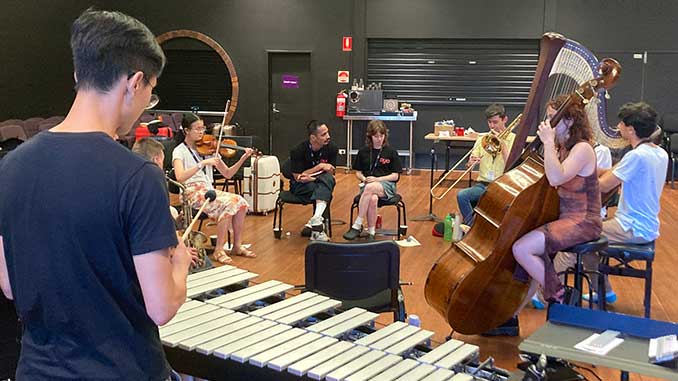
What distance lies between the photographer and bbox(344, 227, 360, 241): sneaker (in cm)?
701

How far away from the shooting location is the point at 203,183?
6.16 m

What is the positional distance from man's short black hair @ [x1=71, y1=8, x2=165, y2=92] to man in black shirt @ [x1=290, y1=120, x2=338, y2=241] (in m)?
5.43

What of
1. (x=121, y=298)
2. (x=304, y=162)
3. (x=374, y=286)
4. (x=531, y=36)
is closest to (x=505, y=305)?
(x=374, y=286)

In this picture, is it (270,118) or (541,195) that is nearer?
(541,195)

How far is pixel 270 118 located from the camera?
42.0 ft

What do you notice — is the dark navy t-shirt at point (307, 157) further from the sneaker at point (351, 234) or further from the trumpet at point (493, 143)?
the trumpet at point (493, 143)

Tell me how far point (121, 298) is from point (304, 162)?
5.63 meters

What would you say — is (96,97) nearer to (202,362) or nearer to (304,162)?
(202,362)

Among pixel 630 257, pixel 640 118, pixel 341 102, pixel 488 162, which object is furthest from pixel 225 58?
pixel 630 257

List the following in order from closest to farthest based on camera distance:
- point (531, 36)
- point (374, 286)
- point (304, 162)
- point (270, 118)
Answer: point (374, 286) → point (304, 162) → point (531, 36) → point (270, 118)

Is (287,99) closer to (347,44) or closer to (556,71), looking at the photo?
(347,44)

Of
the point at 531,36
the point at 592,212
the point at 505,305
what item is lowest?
the point at 505,305

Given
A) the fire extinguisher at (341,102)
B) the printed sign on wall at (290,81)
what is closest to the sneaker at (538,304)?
the fire extinguisher at (341,102)

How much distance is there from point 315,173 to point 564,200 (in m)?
3.44
